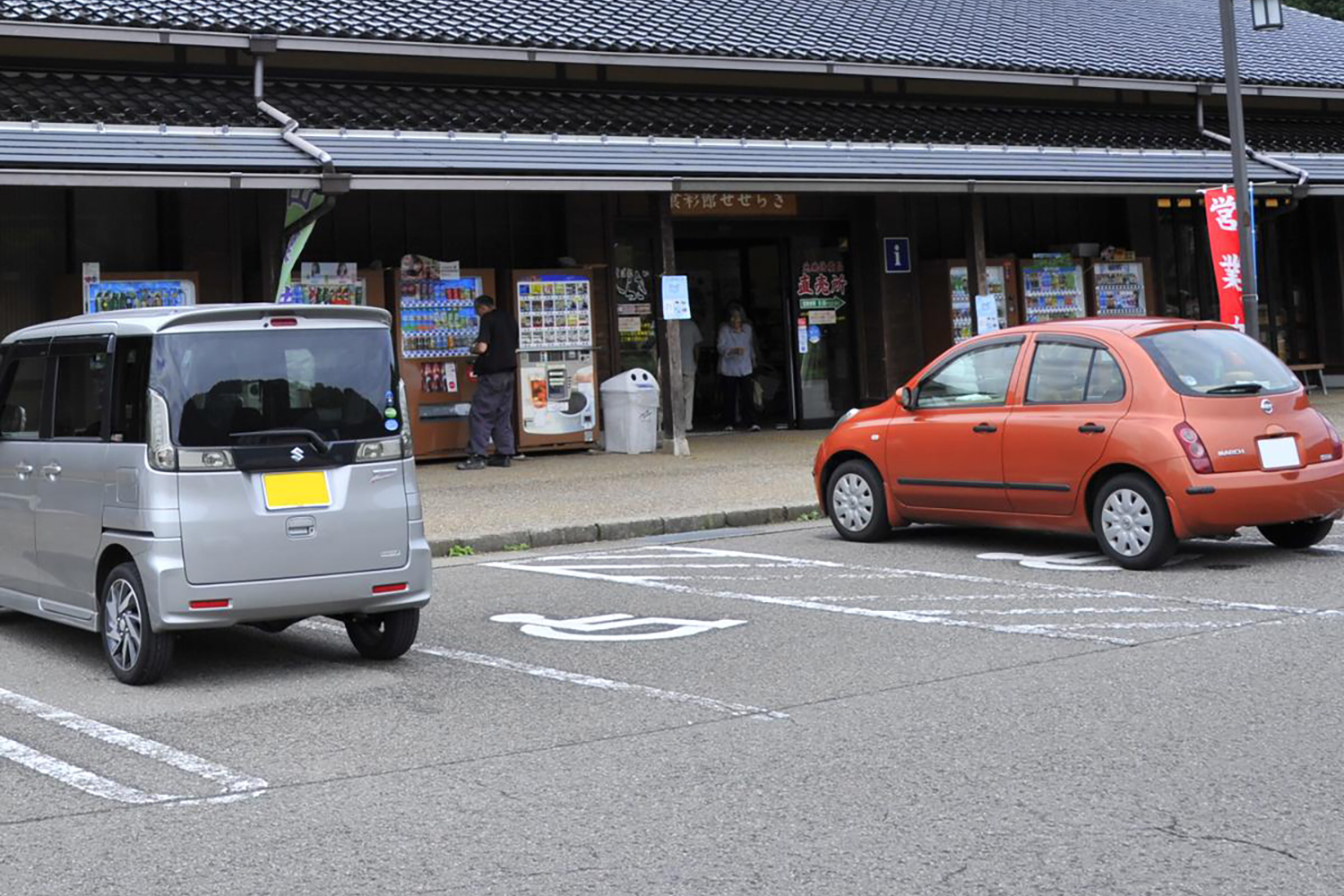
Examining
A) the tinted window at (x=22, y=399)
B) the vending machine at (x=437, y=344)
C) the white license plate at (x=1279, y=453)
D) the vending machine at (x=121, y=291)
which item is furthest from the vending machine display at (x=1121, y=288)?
the tinted window at (x=22, y=399)

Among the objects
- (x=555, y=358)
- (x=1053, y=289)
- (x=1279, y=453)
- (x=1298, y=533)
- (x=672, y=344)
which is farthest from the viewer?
(x=1053, y=289)

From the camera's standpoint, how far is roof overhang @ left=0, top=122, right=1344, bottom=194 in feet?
46.9

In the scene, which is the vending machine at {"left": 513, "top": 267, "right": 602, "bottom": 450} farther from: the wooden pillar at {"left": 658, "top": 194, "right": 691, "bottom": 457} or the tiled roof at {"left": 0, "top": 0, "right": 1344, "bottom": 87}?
the tiled roof at {"left": 0, "top": 0, "right": 1344, "bottom": 87}

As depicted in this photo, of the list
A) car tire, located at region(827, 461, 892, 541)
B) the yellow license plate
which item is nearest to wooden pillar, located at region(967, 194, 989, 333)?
car tire, located at region(827, 461, 892, 541)

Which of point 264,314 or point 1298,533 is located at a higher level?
point 264,314

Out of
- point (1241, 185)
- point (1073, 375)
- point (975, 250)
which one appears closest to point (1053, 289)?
point (975, 250)

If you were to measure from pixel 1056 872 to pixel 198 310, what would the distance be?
16.0 ft

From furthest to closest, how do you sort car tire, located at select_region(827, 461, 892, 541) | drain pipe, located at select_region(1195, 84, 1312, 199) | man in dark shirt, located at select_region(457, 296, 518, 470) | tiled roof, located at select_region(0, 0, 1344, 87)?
drain pipe, located at select_region(1195, 84, 1312, 199), man in dark shirt, located at select_region(457, 296, 518, 470), tiled roof, located at select_region(0, 0, 1344, 87), car tire, located at select_region(827, 461, 892, 541)

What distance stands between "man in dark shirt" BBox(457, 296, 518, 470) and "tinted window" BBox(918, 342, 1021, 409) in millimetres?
6490

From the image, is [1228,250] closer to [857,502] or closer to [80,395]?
[857,502]

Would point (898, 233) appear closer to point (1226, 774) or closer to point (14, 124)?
point (14, 124)

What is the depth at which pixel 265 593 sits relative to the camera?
751 cm

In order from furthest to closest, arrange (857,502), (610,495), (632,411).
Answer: (632,411), (610,495), (857,502)

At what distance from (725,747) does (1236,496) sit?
16.4 ft
